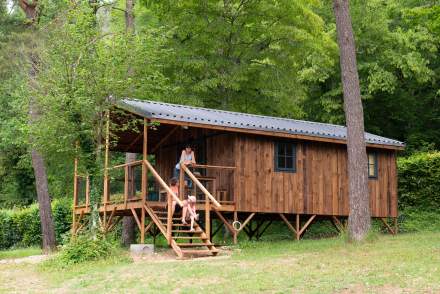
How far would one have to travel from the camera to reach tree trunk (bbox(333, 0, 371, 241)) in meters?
15.1

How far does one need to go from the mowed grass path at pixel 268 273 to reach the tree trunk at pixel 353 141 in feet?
1.97

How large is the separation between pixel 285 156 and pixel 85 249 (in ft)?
21.9

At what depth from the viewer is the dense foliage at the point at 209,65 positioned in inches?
591

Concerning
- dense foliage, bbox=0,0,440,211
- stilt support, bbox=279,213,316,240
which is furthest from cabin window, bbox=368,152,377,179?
dense foliage, bbox=0,0,440,211

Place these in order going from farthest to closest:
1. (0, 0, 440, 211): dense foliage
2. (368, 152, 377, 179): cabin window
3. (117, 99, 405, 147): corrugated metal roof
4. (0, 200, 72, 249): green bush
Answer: (0, 200, 72, 249): green bush, (368, 152, 377, 179): cabin window, (117, 99, 405, 147): corrugated metal roof, (0, 0, 440, 211): dense foliage

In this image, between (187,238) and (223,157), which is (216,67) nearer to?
(223,157)

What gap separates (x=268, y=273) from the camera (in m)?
11.3

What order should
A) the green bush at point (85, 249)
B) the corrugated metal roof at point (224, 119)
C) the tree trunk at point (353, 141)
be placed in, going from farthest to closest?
1. the corrugated metal roof at point (224, 119)
2. the tree trunk at point (353, 141)
3. the green bush at point (85, 249)

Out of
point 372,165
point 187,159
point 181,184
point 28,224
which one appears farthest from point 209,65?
point 28,224

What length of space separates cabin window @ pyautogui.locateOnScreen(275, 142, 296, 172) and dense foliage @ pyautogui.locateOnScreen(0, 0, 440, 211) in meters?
3.67

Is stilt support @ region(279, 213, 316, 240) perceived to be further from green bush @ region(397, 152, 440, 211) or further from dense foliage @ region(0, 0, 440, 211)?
green bush @ region(397, 152, 440, 211)

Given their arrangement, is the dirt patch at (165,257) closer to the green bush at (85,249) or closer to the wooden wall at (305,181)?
the green bush at (85,249)

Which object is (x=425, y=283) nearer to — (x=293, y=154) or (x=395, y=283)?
(x=395, y=283)

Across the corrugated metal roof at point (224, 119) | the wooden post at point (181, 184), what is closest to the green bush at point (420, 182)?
the corrugated metal roof at point (224, 119)
